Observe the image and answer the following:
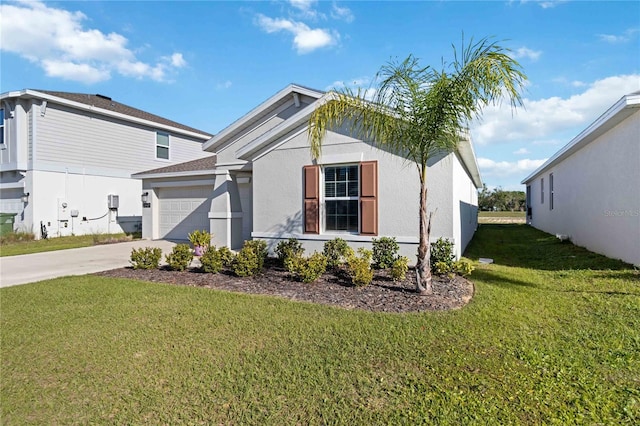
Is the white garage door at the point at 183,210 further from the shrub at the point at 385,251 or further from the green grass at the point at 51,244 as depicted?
the shrub at the point at 385,251

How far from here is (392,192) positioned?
807 centimetres

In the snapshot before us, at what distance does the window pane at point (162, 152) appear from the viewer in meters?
20.1

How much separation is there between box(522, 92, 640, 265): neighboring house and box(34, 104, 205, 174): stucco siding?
65.4ft

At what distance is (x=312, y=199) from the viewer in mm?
8773

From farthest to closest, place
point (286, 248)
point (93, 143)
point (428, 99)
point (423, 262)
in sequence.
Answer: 1. point (93, 143)
2. point (286, 248)
3. point (423, 262)
4. point (428, 99)

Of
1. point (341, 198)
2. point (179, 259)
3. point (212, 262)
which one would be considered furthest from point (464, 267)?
point (179, 259)

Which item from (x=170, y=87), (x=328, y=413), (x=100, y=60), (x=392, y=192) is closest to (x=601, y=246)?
(x=392, y=192)

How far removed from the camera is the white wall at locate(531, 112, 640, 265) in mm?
7582

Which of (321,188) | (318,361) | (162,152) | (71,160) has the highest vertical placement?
(162,152)

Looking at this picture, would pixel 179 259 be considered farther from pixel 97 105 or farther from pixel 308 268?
pixel 97 105

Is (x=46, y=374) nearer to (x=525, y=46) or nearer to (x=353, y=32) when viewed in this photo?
(x=525, y=46)

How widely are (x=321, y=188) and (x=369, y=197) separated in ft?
4.34

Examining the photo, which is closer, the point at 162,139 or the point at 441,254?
the point at 441,254

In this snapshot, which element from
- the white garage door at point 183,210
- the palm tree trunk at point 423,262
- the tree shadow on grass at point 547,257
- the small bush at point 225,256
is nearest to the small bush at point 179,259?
the small bush at point 225,256
